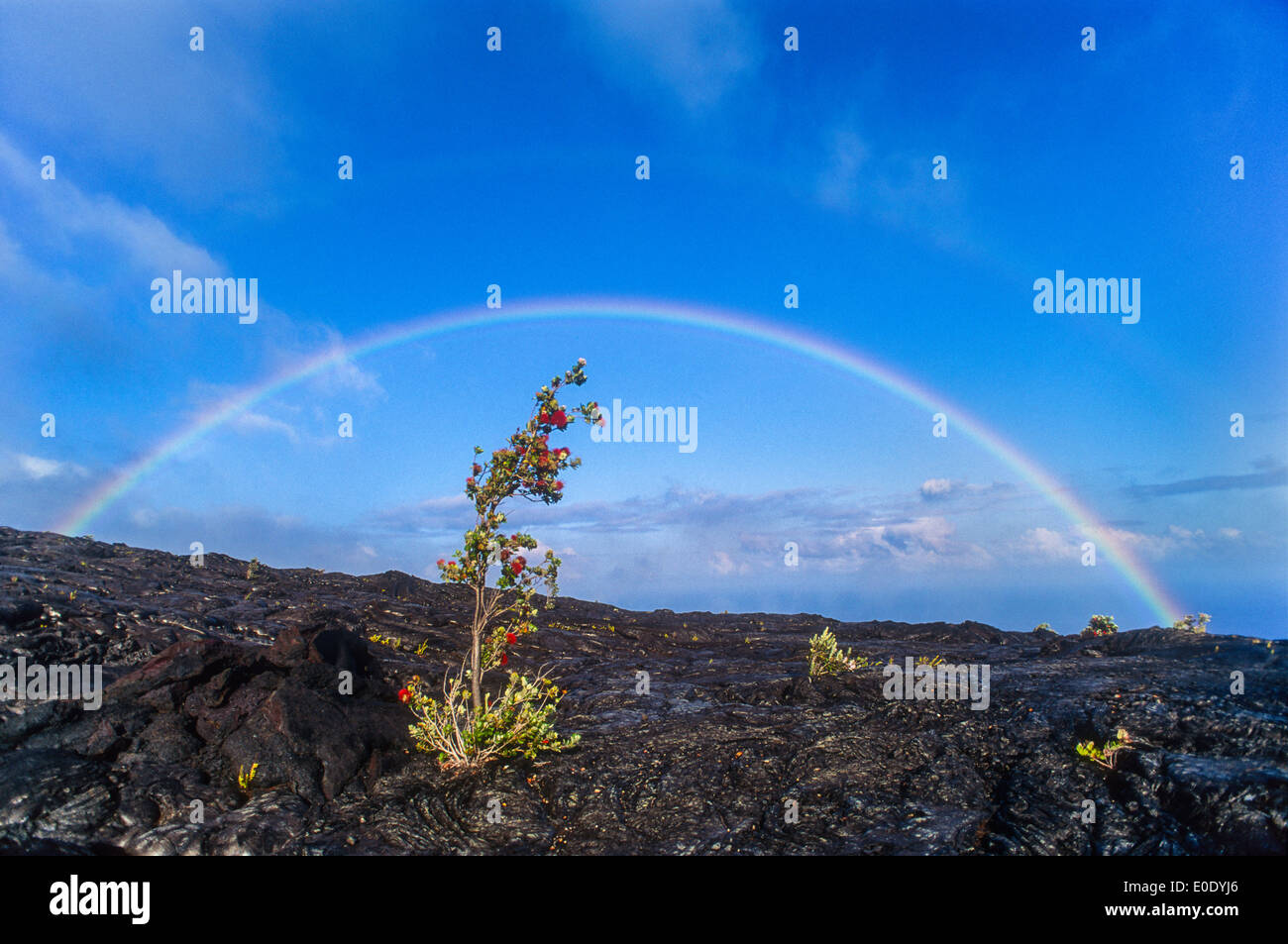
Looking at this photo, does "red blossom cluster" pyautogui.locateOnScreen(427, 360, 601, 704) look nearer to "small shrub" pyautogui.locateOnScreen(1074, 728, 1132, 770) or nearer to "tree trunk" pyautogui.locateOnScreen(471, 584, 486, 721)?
"tree trunk" pyautogui.locateOnScreen(471, 584, 486, 721)

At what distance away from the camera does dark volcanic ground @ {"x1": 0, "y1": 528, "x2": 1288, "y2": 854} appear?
24.2ft

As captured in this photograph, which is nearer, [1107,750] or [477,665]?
[1107,750]

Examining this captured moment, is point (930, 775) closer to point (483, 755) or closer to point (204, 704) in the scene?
point (483, 755)

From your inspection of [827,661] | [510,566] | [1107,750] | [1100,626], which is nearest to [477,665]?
[510,566]

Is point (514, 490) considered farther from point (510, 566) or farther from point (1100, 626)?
point (1100, 626)

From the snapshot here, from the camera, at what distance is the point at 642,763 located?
9.27m

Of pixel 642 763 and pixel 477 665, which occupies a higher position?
pixel 477 665

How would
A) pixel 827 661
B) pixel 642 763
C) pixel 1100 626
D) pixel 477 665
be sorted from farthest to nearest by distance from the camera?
pixel 1100 626, pixel 827 661, pixel 477 665, pixel 642 763

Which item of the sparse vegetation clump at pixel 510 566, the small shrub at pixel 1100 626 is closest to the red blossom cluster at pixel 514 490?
the sparse vegetation clump at pixel 510 566
